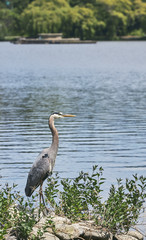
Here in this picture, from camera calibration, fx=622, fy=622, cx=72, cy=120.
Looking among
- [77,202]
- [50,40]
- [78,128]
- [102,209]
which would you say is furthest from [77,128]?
[50,40]

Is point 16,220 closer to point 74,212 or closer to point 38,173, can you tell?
point 74,212

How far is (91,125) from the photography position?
24406mm

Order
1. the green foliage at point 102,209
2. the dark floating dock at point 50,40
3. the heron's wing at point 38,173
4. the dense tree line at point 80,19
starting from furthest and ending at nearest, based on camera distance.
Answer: the dark floating dock at point 50,40, the dense tree line at point 80,19, the heron's wing at point 38,173, the green foliage at point 102,209

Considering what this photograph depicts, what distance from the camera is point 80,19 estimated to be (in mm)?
147375

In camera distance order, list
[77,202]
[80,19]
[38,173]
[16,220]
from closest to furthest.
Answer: [16,220] → [77,202] → [38,173] → [80,19]

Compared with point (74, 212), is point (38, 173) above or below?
A: above

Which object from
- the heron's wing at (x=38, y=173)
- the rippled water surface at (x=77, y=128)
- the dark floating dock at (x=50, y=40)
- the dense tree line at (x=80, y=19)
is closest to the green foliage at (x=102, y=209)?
→ the heron's wing at (x=38, y=173)

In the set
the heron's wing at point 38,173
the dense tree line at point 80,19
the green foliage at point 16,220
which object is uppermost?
the dense tree line at point 80,19

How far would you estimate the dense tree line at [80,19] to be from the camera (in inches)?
5694

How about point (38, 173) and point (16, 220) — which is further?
point (38, 173)

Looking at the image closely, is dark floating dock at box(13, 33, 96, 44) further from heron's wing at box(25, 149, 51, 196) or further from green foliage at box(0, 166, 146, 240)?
green foliage at box(0, 166, 146, 240)

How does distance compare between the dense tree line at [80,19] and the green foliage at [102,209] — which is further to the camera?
the dense tree line at [80,19]

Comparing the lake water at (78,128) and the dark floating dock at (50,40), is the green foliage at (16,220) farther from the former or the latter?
the dark floating dock at (50,40)

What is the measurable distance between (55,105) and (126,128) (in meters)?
8.58
